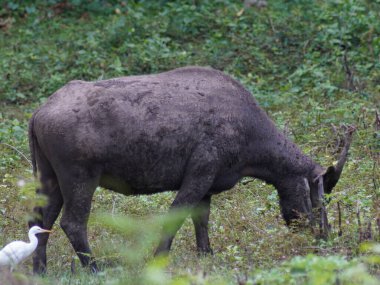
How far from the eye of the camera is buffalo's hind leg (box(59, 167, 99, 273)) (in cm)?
845

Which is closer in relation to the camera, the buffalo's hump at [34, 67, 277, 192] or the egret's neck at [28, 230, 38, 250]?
the egret's neck at [28, 230, 38, 250]

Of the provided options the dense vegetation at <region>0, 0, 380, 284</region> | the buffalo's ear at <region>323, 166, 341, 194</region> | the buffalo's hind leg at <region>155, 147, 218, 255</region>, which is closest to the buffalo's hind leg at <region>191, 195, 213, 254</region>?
the dense vegetation at <region>0, 0, 380, 284</region>

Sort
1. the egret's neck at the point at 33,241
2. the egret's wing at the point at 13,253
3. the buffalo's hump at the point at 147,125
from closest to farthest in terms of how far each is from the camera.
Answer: the egret's wing at the point at 13,253, the egret's neck at the point at 33,241, the buffalo's hump at the point at 147,125

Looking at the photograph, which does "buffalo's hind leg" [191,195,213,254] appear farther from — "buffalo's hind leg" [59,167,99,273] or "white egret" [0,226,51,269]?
"white egret" [0,226,51,269]

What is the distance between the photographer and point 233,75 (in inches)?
609

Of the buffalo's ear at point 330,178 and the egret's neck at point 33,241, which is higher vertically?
the buffalo's ear at point 330,178

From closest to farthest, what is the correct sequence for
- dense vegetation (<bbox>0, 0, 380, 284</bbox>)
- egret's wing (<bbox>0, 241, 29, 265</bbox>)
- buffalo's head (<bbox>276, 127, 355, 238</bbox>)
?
egret's wing (<bbox>0, 241, 29, 265</bbox>), dense vegetation (<bbox>0, 0, 380, 284</bbox>), buffalo's head (<bbox>276, 127, 355, 238</bbox>)

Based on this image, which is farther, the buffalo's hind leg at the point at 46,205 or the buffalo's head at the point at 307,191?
the buffalo's head at the point at 307,191

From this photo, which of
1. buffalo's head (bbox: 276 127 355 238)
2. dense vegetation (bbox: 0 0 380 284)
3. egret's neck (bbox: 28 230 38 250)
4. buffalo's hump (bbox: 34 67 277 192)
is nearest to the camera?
egret's neck (bbox: 28 230 38 250)

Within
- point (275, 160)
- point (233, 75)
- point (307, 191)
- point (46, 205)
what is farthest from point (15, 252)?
point (233, 75)

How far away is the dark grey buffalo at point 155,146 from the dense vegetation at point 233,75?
1.18 feet

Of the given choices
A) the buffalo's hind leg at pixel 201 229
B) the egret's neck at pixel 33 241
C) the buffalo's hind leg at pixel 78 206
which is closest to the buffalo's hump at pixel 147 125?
the buffalo's hind leg at pixel 78 206

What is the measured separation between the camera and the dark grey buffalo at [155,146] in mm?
8422

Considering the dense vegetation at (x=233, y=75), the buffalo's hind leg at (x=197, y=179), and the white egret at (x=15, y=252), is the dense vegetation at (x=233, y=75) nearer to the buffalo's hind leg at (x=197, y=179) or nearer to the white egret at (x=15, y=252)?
the white egret at (x=15, y=252)
